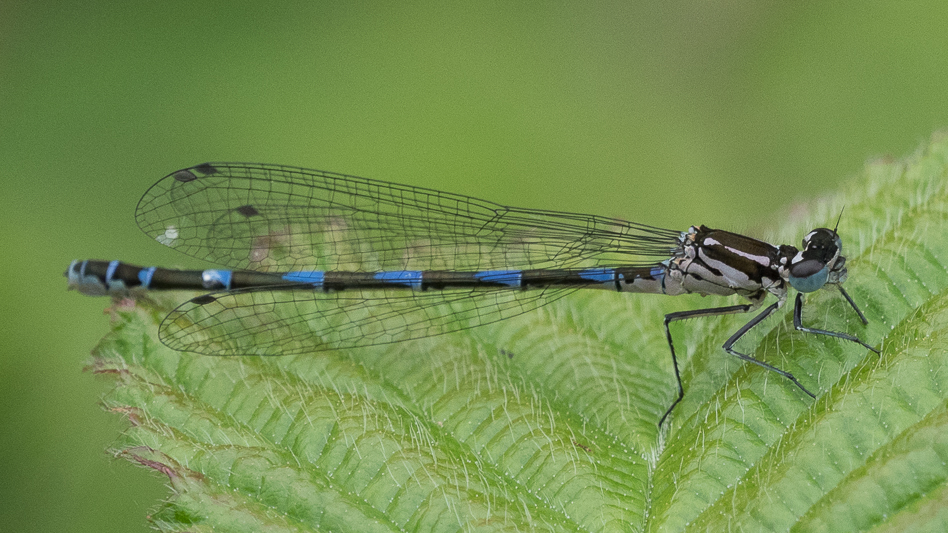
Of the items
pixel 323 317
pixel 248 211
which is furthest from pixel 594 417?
pixel 248 211

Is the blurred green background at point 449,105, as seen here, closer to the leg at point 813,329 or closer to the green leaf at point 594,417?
the green leaf at point 594,417

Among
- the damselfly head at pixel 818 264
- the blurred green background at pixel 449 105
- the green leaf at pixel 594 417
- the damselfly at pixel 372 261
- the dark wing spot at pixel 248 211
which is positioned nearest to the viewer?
the green leaf at pixel 594 417

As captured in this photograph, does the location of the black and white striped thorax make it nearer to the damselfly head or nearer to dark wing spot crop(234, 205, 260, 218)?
the damselfly head

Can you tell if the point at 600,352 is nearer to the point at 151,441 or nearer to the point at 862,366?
the point at 862,366

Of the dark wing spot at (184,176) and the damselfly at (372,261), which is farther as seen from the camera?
the dark wing spot at (184,176)

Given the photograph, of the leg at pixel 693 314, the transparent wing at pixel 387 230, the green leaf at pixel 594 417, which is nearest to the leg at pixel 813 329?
the green leaf at pixel 594 417

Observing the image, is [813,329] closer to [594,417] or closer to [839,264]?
[839,264]
